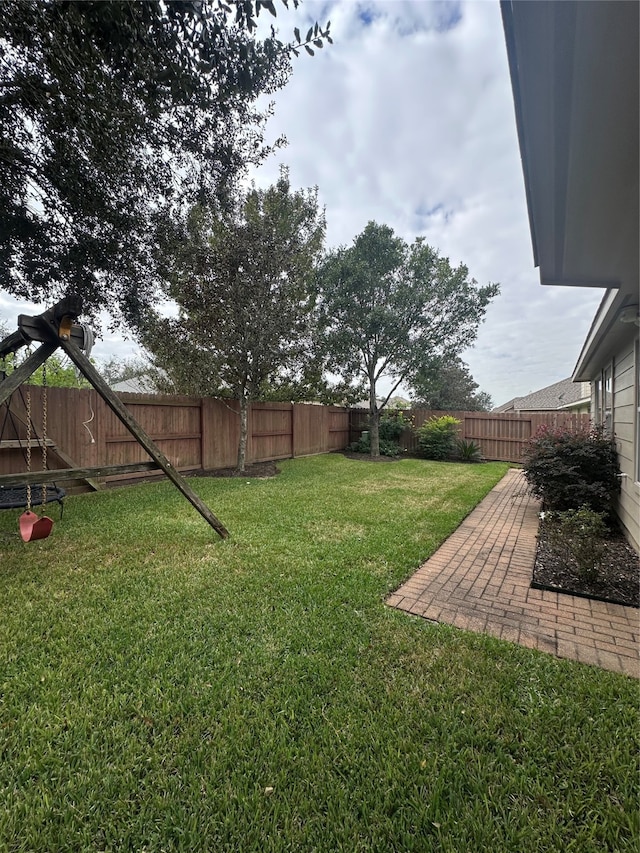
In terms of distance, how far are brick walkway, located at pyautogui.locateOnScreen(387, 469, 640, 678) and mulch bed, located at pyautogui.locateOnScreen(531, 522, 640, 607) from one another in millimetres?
91

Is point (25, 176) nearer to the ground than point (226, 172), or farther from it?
nearer to the ground

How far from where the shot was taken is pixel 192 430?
8344 millimetres

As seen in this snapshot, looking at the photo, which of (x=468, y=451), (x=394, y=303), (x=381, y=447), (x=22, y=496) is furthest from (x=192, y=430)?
(x=468, y=451)

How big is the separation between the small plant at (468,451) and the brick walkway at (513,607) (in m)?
7.96

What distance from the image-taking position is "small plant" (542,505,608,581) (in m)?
3.24

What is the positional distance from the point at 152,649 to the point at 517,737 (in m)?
2.10

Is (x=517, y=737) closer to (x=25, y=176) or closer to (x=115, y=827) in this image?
(x=115, y=827)

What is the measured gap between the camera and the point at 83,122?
3.65 metres

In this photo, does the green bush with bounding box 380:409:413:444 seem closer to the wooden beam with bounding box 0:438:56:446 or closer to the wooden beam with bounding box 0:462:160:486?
the wooden beam with bounding box 0:438:56:446

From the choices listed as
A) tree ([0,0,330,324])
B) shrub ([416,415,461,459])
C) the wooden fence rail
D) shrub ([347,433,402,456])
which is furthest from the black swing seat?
shrub ([416,415,461,459])

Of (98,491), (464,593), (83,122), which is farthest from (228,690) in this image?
(98,491)

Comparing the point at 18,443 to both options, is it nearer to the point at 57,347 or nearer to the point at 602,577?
the point at 57,347

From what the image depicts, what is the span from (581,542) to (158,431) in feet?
24.1

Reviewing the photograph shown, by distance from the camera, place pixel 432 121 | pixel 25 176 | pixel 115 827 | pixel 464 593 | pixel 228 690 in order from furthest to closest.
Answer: pixel 25 176, pixel 432 121, pixel 464 593, pixel 228 690, pixel 115 827
